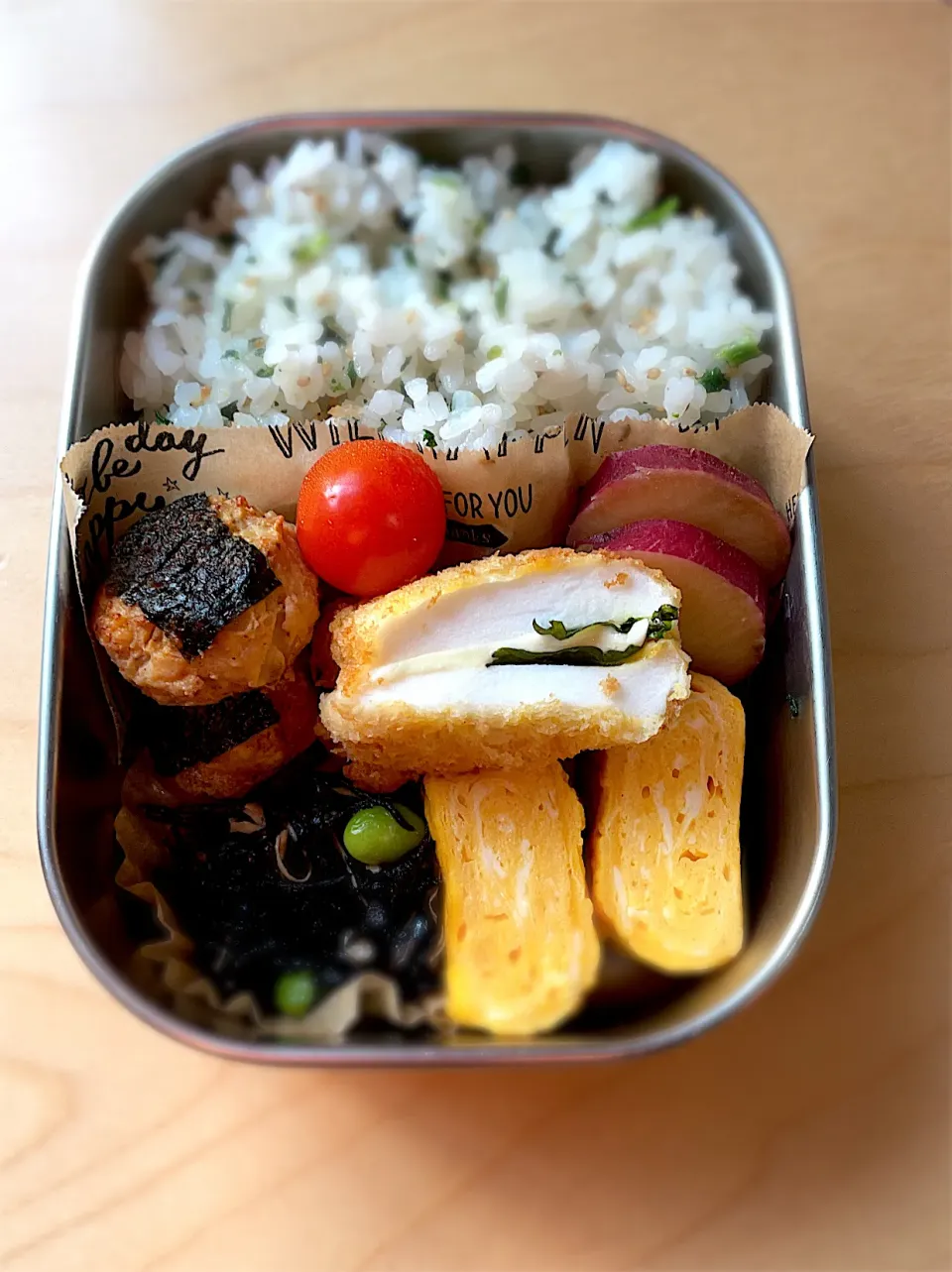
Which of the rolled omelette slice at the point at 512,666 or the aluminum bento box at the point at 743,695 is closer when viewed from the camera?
the aluminum bento box at the point at 743,695

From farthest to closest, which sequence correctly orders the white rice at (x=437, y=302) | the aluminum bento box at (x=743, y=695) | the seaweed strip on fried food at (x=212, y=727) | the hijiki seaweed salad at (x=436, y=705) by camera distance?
the white rice at (x=437, y=302) < the seaweed strip on fried food at (x=212, y=727) < the hijiki seaweed salad at (x=436, y=705) < the aluminum bento box at (x=743, y=695)

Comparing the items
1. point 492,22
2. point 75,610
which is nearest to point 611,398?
point 75,610

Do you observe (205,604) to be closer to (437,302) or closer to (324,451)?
(324,451)

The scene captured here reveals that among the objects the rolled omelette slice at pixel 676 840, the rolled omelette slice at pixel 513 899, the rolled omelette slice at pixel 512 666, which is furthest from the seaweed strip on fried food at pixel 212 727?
the rolled omelette slice at pixel 676 840

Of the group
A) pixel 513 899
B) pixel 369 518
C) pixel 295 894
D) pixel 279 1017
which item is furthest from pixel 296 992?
pixel 369 518

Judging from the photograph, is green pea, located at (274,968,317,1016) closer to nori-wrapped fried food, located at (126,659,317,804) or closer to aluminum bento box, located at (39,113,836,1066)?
aluminum bento box, located at (39,113,836,1066)

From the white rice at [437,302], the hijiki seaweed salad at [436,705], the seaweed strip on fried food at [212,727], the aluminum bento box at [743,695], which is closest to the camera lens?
the aluminum bento box at [743,695]

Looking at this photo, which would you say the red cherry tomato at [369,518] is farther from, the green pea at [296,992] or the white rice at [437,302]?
the green pea at [296,992]
